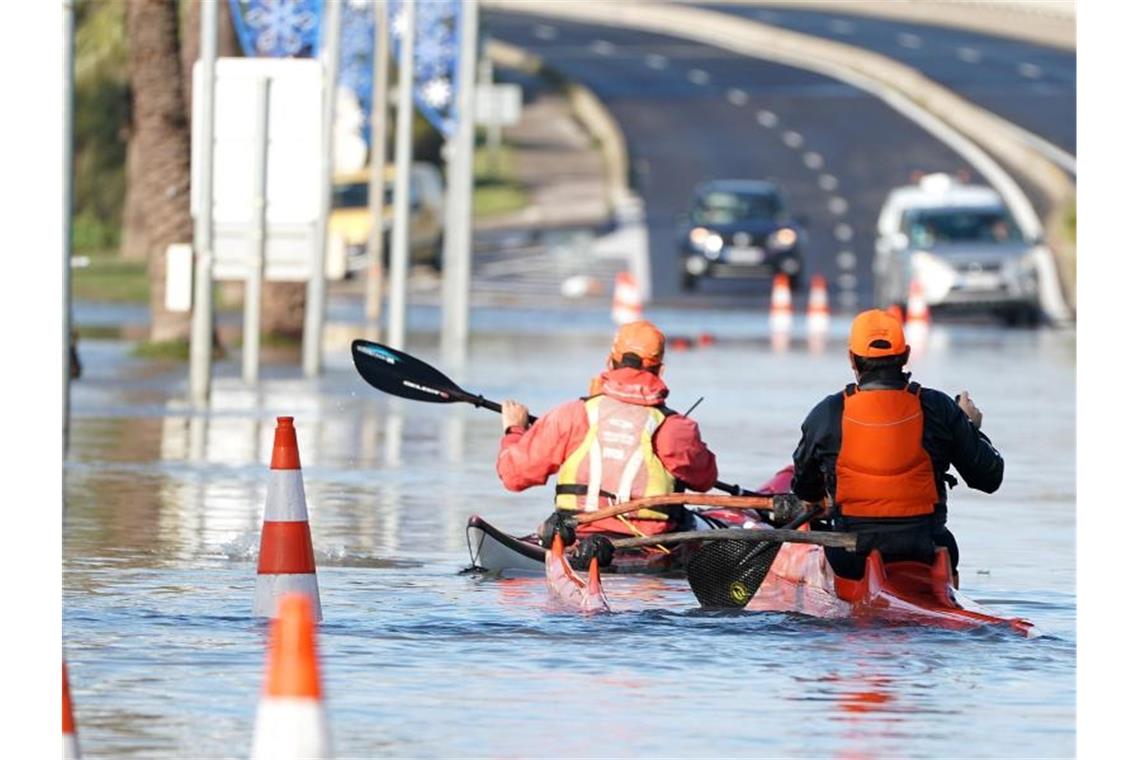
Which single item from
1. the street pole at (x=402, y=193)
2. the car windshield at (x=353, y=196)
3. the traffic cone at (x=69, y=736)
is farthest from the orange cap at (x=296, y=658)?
the car windshield at (x=353, y=196)

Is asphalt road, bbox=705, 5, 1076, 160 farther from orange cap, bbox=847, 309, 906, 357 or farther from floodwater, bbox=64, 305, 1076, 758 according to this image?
orange cap, bbox=847, 309, 906, 357

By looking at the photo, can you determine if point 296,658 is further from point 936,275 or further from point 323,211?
point 936,275

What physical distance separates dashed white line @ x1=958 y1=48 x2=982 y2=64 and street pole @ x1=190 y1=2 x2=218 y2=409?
56.9 metres

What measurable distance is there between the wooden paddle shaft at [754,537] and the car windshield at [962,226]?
30.4m

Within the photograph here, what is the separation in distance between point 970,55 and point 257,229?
191ft

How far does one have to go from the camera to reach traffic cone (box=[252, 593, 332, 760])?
7.35 metres

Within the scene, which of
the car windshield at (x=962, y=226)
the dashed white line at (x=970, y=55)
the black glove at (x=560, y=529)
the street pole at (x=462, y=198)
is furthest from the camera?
the dashed white line at (x=970, y=55)

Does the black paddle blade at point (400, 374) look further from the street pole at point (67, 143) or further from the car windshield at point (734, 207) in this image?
the car windshield at point (734, 207)

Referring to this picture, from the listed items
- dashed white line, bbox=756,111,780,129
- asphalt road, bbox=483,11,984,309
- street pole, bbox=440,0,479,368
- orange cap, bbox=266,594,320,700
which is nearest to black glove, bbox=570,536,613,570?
orange cap, bbox=266,594,320,700

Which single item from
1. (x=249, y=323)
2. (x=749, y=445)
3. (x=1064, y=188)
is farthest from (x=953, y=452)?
(x=1064, y=188)

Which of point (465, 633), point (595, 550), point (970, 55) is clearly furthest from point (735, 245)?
point (970, 55)

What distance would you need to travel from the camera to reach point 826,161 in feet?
217

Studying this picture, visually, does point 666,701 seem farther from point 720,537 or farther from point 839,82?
point 839,82

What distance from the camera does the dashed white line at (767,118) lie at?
236 ft
